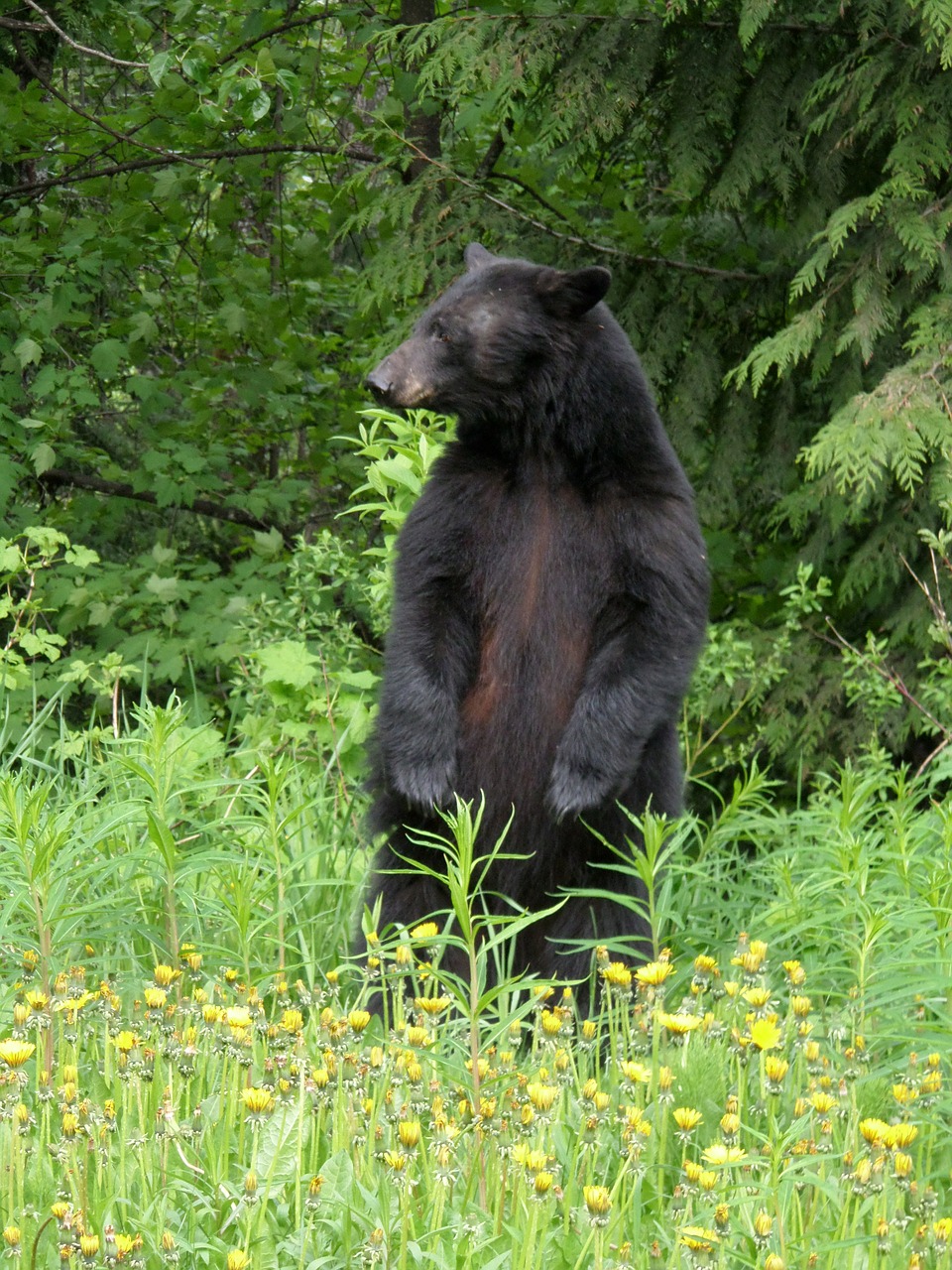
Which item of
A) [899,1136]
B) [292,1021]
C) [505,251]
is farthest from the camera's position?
[505,251]

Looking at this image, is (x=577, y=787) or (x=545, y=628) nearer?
(x=577, y=787)

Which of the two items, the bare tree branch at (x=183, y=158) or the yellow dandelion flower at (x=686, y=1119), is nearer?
the yellow dandelion flower at (x=686, y=1119)

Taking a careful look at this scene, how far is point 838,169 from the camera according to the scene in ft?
18.0

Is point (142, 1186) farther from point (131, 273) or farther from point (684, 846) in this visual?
point (131, 273)

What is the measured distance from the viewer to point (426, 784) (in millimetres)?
3389

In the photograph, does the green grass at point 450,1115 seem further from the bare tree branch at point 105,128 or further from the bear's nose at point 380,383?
the bare tree branch at point 105,128

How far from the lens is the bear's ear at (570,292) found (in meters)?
3.65

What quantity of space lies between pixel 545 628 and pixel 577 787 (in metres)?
0.40

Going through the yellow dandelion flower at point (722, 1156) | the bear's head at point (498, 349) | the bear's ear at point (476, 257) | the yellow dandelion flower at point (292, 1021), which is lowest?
the yellow dandelion flower at point (292, 1021)

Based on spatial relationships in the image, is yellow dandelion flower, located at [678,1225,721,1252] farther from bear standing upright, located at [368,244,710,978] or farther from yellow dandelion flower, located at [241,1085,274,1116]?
bear standing upright, located at [368,244,710,978]

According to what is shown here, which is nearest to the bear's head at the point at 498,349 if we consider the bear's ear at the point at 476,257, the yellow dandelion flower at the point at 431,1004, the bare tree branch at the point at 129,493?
the bear's ear at the point at 476,257

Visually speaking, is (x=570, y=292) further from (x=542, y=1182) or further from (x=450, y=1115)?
(x=542, y=1182)

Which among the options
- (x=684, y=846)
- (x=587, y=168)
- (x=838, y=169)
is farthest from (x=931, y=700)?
(x=587, y=168)

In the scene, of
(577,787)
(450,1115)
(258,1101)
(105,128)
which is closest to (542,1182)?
Answer: (258,1101)
